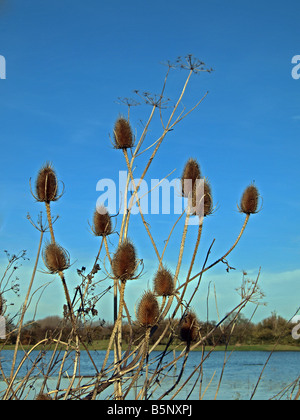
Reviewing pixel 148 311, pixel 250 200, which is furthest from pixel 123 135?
pixel 148 311

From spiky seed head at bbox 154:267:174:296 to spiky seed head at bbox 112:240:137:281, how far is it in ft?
0.88

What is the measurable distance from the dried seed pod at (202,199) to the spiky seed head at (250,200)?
0.60m

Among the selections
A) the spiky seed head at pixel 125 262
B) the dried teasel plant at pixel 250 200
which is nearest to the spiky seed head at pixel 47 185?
the spiky seed head at pixel 125 262

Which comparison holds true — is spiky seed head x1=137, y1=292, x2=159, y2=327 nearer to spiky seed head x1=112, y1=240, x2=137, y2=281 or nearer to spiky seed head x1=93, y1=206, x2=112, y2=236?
spiky seed head x1=112, y1=240, x2=137, y2=281

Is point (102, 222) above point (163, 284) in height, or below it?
above

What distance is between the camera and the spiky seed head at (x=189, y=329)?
4105mm

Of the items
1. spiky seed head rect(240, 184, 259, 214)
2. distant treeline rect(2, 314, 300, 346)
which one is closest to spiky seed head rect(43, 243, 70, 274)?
distant treeline rect(2, 314, 300, 346)

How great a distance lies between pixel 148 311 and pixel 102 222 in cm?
120

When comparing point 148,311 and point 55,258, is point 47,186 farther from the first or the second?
point 148,311

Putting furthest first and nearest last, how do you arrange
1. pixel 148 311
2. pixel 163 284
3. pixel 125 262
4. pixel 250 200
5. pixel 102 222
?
pixel 250 200 → pixel 102 222 → pixel 163 284 → pixel 125 262 → pixel 148 311

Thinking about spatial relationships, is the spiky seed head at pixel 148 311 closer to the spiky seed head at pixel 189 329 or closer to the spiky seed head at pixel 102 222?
the spiky seed head at pixel 189 329

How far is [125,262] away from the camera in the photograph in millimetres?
3885
